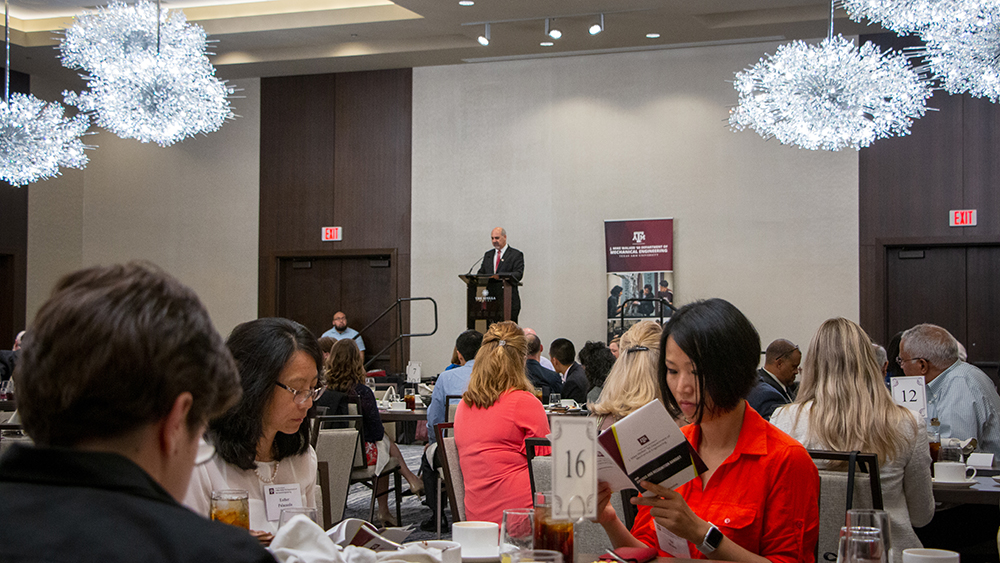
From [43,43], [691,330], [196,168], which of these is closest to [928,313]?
[691,330]

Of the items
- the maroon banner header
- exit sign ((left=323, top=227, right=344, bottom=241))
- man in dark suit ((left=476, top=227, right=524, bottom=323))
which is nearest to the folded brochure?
man in dark suit ((left=476, top=227, right=524, bottom=323))

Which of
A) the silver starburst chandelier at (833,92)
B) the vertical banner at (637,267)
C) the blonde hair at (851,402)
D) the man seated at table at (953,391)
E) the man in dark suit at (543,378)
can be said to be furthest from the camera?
the vertical banner at (637,267)

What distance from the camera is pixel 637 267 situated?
11375 millimetres

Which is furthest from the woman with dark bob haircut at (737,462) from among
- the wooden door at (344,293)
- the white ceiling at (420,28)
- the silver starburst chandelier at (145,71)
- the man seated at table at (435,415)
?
the wooden door at (344,293)

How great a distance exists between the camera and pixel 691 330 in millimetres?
2164

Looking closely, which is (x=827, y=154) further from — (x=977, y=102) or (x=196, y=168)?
(x=196, y=168)

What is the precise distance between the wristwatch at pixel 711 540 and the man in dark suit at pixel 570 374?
17.0ft

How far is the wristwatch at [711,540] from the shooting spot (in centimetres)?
198

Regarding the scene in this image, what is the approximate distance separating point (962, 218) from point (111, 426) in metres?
11.1

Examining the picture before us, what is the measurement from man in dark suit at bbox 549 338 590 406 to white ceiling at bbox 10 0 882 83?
4.13 meters

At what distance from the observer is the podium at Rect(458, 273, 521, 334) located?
9617 mm

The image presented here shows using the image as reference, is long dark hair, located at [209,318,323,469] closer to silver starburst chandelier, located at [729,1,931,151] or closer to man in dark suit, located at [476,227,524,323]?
silver starburst chandelier, located at [729,1,931,151]

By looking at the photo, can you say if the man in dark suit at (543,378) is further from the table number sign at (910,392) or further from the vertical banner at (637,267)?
the vertical banner at (637,267)

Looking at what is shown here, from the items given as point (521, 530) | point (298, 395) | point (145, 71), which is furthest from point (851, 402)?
point (145, 71)
